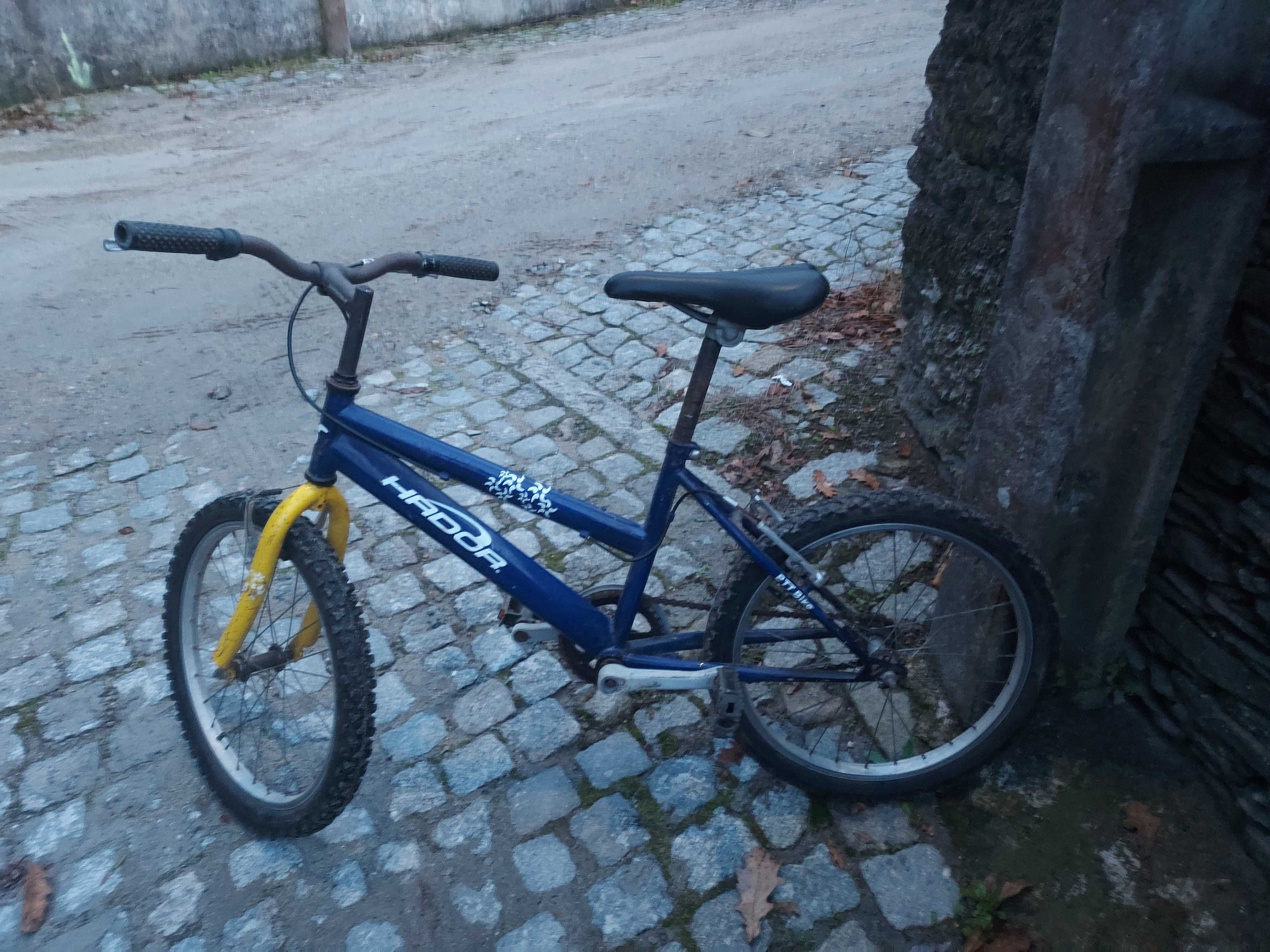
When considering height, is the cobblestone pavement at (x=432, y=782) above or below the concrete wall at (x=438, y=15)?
below

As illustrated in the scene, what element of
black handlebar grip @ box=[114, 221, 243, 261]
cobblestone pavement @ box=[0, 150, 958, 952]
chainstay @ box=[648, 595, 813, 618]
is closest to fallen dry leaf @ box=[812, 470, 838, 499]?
cobblestone pavement @ box=[0, 150, 958, 952]

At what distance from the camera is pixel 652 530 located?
2580mm

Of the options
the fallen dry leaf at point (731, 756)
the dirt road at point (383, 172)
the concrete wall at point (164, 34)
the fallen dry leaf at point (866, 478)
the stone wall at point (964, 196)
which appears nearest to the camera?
the fallen dry leaf at point (731, 756)

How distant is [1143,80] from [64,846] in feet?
11.2

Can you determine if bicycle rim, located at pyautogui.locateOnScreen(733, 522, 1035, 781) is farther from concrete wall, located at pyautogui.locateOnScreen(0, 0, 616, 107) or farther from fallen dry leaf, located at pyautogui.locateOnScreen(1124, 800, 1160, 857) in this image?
concrete wall, located at pyautogui.locateOnScreen(0, 0, 616, 107)

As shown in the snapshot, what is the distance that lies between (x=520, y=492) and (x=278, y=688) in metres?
1.23

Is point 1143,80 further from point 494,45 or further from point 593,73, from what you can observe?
point 494,45

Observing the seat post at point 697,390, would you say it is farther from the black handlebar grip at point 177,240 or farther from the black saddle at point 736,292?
the black handlebar grip at point 177,240

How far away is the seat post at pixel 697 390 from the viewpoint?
2.39m

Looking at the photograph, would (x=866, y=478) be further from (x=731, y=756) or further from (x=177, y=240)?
(x=177, y=240)

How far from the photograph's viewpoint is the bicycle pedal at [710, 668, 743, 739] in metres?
2.56

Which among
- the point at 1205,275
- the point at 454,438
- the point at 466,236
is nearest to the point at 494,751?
the point at 454,438

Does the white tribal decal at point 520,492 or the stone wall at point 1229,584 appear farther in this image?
the white tribal decal at point 520,492

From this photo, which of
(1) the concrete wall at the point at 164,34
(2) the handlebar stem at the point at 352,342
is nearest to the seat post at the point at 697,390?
(2) the handlebar stem at the point at 352,342
